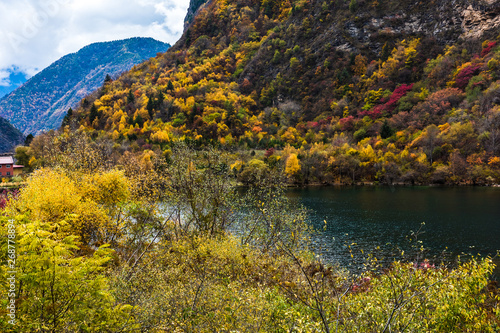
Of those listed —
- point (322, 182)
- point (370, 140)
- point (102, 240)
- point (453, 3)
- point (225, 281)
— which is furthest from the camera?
point (453, 3)

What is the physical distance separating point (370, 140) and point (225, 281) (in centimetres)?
9581

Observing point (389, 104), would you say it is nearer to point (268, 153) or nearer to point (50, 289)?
point (268, 153)

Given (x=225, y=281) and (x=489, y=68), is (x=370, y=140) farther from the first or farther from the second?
(x=225, y=281)

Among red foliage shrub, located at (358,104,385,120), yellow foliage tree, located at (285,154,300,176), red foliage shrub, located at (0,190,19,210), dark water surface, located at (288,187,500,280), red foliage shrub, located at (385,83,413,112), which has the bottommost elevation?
dark water surface, located at (288,187,500,280)

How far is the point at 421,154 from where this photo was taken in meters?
82.2

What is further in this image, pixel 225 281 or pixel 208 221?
pixel 208 221

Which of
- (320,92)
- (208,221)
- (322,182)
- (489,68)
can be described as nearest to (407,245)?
(208,221)

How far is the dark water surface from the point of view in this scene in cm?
2919

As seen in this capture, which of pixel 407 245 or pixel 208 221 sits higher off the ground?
pixel 208 221

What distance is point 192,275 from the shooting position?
48.9 feet

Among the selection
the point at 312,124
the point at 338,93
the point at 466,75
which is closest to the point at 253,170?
the point at 312,124

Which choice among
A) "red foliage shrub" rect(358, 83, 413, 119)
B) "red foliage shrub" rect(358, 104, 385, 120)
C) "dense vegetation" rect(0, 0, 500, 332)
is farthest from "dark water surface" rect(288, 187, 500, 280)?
"red foliage shrub" rect(358, 83, 413, 119)

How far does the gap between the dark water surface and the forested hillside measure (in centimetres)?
2636

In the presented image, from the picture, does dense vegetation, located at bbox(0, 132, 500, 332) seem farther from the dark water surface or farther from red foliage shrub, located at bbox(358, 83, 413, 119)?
red foliage shrub, located at bbox(358, 83, 413, 119)
